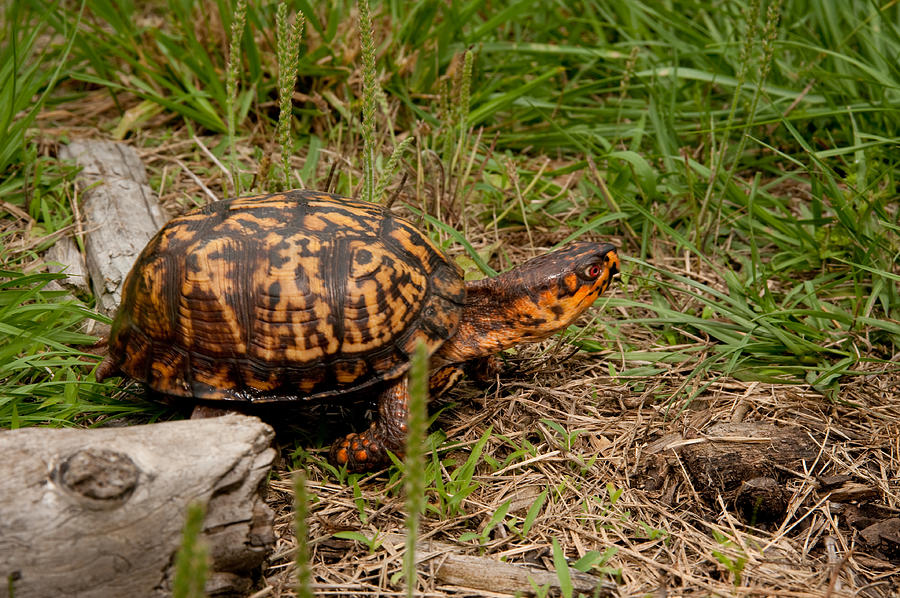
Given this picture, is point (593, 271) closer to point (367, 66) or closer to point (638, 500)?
point (638, 500)

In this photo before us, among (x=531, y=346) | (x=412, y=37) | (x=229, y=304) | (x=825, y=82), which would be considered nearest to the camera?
(x=229, y=304)

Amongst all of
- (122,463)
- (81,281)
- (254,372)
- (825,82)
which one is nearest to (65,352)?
(81,281)

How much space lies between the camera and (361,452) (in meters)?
2.58

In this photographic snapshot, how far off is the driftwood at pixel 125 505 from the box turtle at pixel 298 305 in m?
0.46

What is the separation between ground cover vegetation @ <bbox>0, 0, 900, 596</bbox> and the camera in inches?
95.3

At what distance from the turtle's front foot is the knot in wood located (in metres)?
0.85

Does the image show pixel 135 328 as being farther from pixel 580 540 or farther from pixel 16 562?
pixel 580 540

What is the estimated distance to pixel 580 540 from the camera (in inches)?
92.5

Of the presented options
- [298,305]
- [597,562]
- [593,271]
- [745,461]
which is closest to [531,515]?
[597,562]

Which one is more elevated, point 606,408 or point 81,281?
point 81,281

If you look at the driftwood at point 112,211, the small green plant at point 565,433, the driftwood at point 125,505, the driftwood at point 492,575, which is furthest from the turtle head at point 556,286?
the driftwood at point 112,211

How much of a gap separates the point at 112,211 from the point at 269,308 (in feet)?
5.29

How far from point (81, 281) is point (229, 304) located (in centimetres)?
123

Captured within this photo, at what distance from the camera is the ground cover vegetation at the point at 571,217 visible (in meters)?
2.42
